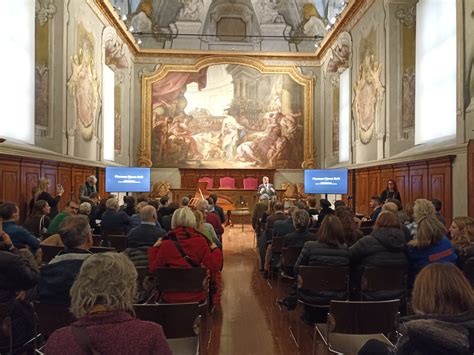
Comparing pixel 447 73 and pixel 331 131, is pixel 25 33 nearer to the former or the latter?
pixel 447 73

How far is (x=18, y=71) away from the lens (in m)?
10.5

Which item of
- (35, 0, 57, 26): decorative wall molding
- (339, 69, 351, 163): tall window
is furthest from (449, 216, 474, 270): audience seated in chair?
(339, 69, 351, 163): tall window

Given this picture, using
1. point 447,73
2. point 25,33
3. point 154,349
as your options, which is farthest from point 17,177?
point 447,73

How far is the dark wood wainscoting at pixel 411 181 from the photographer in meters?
9.52

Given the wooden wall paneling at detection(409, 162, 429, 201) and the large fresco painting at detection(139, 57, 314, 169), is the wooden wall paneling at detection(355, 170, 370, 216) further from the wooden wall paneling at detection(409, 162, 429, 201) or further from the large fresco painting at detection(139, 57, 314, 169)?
the large fresco painting at detection(139, 57, 314, 169)

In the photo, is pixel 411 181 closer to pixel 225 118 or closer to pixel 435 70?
pixel 435 70

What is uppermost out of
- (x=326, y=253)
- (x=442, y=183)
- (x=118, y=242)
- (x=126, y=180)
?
(x=126, y=180)

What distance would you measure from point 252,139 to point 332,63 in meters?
4.63

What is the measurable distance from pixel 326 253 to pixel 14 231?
3.18 meters

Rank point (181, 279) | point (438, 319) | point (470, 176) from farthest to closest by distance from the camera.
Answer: point (470, 176) → point (181, 279) → point (438, 319)

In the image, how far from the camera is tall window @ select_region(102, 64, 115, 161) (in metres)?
17.3

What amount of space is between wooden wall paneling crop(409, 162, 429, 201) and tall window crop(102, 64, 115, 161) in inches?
433

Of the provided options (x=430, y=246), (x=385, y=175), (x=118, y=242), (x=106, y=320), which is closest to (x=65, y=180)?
(x=118, y=242)

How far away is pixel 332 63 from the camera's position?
59.5ft
